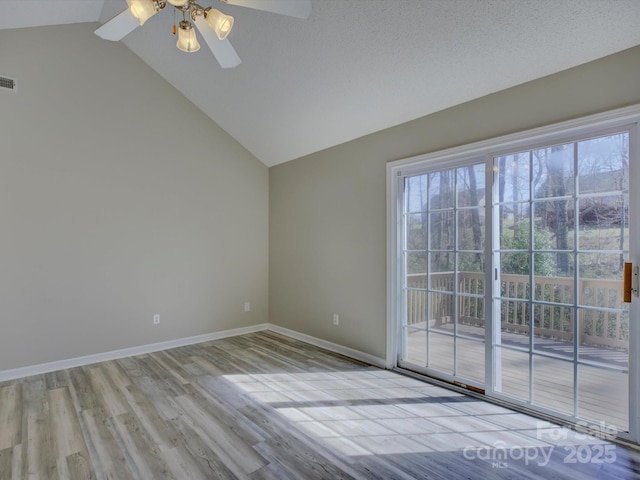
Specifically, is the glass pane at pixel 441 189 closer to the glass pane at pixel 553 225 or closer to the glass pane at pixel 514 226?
the glass pane at pixel 514 226

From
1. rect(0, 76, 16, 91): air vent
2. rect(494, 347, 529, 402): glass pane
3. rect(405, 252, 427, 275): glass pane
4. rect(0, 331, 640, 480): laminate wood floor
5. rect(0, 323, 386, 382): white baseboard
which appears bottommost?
rect(0, 331, 640, 480): laminate wood floor

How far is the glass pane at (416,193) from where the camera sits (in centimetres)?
323

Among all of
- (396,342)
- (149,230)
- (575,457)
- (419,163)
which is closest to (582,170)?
(419,163)

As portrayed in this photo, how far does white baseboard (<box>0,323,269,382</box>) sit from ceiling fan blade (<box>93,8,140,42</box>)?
307 centimetres

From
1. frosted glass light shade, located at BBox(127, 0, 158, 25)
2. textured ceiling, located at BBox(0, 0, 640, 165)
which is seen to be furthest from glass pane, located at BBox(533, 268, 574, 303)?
frosted glass light shade, located at BBox(127, 0, 158, 25)

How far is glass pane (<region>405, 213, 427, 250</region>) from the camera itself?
3.23 metres

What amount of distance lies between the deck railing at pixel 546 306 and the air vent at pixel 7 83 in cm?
430

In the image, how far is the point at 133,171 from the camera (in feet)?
12.6

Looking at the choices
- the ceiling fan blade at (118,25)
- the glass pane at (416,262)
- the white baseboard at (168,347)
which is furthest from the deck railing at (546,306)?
the ceiling fan blade at (118,25)

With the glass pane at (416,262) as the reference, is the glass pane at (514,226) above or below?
above

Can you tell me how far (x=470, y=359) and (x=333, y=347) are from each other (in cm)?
156

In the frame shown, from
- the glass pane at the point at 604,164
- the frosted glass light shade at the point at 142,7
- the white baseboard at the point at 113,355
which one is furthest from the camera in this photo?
the white baseboard at the point at 113,355

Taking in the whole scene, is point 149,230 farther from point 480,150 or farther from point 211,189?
point 480,150

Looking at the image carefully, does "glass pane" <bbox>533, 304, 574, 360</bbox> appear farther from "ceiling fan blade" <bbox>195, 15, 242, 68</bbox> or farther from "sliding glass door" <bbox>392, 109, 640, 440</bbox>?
"ceiling fan blade" <bbox>195, 15, 242, 68</bbox>
